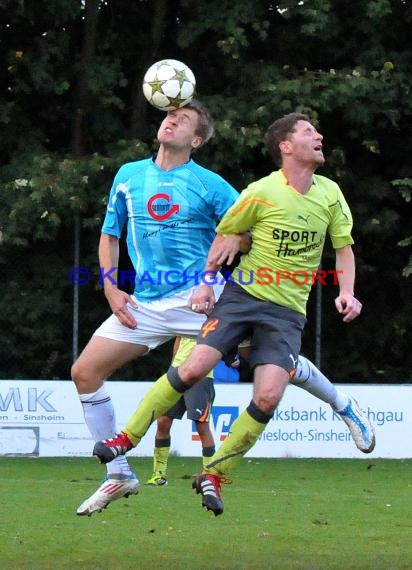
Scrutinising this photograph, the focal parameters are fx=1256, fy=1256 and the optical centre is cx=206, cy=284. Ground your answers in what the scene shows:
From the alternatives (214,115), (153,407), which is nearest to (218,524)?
(153,407)

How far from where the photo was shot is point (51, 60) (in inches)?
675

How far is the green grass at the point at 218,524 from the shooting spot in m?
7.33

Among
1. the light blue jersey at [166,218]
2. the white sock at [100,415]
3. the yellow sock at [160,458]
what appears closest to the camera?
the light blue jersey at [166,218]

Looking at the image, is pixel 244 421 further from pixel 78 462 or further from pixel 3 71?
pixel 3 71

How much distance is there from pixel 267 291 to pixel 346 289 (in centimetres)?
45

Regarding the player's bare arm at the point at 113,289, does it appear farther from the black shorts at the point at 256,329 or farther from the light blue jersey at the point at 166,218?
the black shorts at the point at 256,329

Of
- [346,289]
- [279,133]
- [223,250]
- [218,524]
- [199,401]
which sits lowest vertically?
[218,524]

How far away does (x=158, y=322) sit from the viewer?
7461 mm

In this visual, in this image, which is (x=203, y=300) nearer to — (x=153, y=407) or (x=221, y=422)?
(x=153, y=407)

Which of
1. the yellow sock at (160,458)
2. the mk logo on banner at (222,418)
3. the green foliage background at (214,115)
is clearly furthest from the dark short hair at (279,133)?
the green foliage background at (214,115)

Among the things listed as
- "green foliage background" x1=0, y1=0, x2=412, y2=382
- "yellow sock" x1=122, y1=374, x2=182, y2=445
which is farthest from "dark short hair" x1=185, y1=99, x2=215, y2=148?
"green foliage background" x1=0, y1=0, x2=412, y2=382

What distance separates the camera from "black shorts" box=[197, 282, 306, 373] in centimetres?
705

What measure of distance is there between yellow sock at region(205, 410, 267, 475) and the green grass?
0.57 meters

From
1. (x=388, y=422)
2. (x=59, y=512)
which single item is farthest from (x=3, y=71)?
(x=59, y=512)
